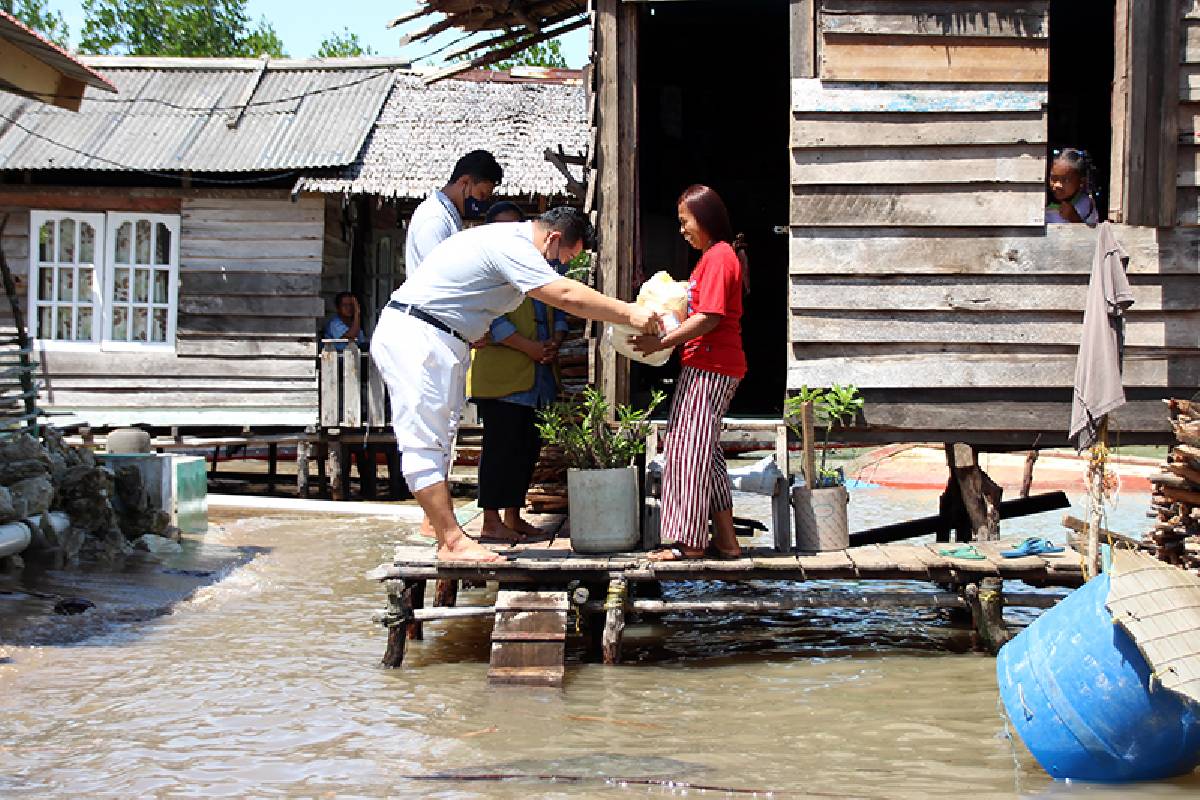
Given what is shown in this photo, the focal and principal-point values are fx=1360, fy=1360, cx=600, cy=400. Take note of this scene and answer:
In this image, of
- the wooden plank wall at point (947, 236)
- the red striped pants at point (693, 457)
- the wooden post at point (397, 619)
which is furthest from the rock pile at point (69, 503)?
the wooden plank wall at point (947, 236)

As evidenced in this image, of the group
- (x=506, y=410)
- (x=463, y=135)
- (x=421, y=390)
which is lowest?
(x=506, y=410)

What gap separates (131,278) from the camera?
1680 centimetres

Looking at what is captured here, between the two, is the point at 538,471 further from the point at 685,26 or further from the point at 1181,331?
the point at 685,26

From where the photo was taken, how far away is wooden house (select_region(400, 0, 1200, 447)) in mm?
8000

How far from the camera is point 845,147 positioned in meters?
8.09

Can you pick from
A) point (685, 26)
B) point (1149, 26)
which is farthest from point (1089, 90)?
point (1149, 26)

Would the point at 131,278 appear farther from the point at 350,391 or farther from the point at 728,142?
the point at 728,142

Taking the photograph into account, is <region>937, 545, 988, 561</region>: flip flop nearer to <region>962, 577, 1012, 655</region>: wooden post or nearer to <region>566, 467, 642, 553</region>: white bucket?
<region>962, 577, 1012, 655</region>: wooden post

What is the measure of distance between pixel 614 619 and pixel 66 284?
40.7 feet

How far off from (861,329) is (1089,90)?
5502 millimetres

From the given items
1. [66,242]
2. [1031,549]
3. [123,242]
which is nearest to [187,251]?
[123,242]

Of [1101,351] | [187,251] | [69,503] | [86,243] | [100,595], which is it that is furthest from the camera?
[86,243]

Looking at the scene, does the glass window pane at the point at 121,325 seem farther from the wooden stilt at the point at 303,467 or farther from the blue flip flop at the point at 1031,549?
the blue flip flop at the point at 1031,549

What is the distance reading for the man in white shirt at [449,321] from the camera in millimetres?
6531
